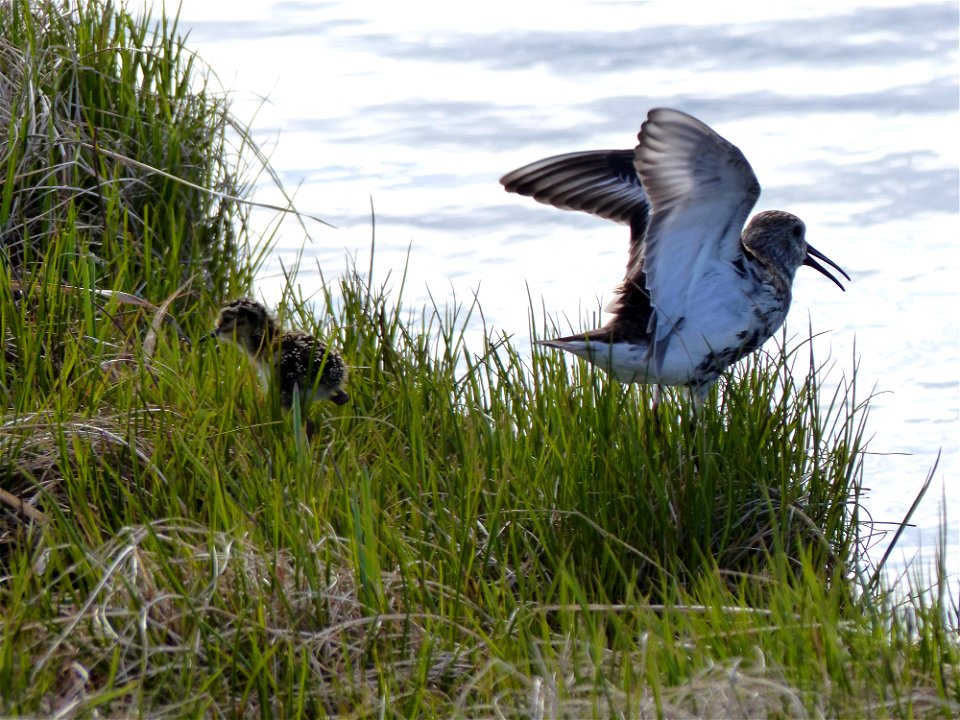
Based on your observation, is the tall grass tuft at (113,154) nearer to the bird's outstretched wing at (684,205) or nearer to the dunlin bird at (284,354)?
the dunlin bird at (284,354)

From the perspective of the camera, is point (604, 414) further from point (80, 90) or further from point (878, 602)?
point (80, 90)

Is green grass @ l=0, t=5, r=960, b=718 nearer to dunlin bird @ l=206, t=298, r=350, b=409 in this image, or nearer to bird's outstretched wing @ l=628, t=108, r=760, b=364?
dunlin bird @ l=206, t=298, r=350, b=409

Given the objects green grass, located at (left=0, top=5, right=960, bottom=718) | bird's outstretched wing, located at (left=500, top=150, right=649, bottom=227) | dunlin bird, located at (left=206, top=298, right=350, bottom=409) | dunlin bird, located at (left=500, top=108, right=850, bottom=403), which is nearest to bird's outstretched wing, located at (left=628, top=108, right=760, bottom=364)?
dunlin bird, located at (left=500, top=108, right=850, bottom=403)

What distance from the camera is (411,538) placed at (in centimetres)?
448

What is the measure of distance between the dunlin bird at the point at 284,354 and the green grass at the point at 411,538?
13 centimetres

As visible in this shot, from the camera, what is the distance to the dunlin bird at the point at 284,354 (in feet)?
17.8

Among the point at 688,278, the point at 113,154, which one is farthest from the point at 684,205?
the point at 113,154

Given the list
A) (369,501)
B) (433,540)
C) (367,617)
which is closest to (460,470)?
(433,540)

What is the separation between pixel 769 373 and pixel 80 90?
148 inches

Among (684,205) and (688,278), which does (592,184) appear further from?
(684,205)

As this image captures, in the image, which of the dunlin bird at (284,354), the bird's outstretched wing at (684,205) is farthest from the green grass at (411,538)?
the bird's outstretched wing at (684,205)

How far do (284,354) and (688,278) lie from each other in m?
1.65

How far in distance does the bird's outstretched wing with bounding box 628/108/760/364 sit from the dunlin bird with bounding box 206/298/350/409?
50.1 inches

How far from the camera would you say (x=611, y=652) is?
3963 millimetres
